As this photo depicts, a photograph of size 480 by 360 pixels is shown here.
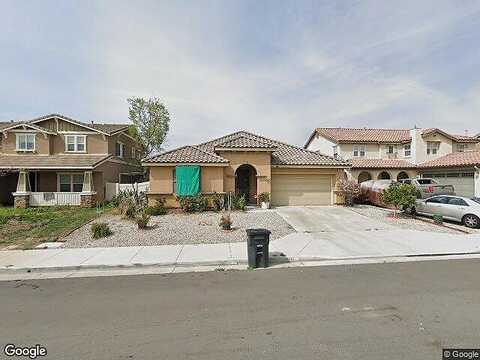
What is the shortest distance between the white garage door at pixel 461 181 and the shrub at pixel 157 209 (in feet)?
73.5

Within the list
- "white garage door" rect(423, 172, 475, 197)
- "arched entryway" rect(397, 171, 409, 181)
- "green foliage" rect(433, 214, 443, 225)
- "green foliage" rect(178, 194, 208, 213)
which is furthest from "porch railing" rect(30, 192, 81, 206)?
"arched entryway" rect(397, 171, 409, 181)

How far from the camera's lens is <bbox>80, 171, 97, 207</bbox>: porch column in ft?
64.2

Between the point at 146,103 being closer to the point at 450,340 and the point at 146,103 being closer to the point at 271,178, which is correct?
the point at 271,178

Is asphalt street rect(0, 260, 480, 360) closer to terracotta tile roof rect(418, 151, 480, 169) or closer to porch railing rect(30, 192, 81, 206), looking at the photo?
porch railing rect(30, 192, 81, 206)

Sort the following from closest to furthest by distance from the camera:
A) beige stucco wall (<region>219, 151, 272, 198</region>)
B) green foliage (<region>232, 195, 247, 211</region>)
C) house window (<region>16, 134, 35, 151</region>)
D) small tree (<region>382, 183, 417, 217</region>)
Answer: small tree (<region>382, 183, 417, 217</region>)
green foliage (<region>232, 195, 247, 211</region>)
beige stucco wall (<region>219, 151, 272, 198</region>)
house window (<region>16, 134, 35, 151</region>)

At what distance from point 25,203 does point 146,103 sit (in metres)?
15.8

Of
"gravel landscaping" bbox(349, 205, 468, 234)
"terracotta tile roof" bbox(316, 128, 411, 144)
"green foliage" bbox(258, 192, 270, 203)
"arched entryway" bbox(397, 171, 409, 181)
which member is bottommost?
"gravel landscaping" bbox(349, 205, 468, 234)

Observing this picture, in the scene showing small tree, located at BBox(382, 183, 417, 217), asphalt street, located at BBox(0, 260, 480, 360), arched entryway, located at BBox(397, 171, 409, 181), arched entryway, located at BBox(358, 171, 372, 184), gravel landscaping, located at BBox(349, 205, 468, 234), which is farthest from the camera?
arched entryway, located at BBox(358, 171, 372, 184)

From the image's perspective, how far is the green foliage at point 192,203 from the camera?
16.1m

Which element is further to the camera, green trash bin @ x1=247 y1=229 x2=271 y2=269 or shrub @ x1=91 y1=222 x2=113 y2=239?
shrub @ x1=91 y1=222 x2=113 y2=239

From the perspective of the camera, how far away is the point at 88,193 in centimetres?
1958

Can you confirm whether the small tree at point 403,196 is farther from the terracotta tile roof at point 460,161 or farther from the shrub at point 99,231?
the shrub at point 99,231

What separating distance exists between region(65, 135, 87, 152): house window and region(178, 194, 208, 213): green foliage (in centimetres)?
1181

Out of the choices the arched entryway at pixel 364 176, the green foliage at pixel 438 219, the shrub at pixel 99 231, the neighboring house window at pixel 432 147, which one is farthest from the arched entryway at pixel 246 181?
the neighboring house window at pixel 432 147
